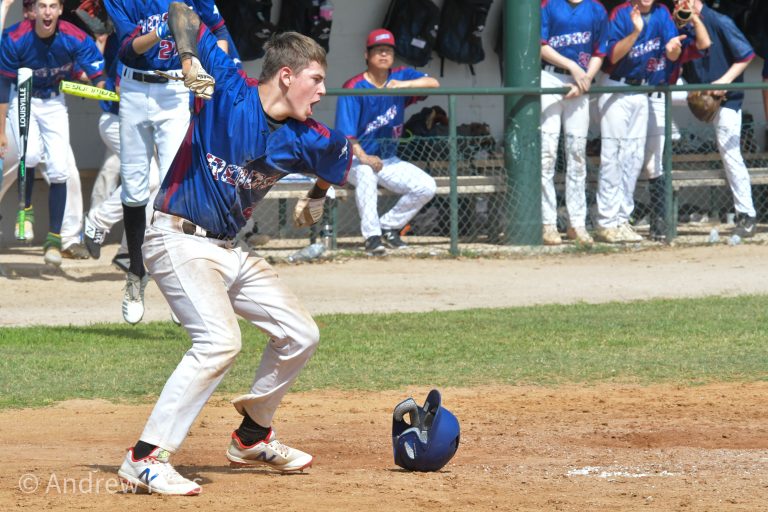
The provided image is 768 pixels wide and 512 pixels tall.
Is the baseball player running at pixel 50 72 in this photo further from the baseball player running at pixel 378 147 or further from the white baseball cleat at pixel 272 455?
the white baseball cleat at pixel 272 455

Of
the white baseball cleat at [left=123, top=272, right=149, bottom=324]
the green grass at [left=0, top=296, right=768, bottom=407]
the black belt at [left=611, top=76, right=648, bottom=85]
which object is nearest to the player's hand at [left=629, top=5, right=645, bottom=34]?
the black belt at [left=611, top=76, right=648, bottom=85]

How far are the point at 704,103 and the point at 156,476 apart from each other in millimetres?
8938

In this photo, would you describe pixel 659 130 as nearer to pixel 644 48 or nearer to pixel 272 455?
pixel 644 48

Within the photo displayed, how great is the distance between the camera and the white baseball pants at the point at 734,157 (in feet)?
40.3

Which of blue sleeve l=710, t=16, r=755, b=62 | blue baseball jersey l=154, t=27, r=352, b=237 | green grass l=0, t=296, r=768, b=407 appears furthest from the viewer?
blue sleeve l=710, t=16, r=755, b=62

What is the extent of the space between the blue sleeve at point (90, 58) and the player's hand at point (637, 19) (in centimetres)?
493

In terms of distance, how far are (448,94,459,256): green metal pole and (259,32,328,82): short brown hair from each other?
657 cm

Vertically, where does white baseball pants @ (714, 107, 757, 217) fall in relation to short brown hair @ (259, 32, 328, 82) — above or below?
below

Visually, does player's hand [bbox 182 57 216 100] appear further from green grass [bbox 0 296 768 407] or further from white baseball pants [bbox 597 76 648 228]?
white baseball pants [bbox 597 76 648 228]

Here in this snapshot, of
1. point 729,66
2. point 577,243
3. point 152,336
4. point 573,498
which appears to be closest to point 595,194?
point 577,243

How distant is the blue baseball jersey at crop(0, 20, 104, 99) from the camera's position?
35.1 ft

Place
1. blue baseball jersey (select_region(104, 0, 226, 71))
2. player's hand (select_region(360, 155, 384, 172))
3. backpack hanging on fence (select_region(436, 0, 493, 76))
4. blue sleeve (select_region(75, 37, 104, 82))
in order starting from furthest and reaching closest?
backpack hanging on fence (select_region(436, 0, 493, 76))
player's hand (select_region(360, 155, 384, 172))
blue sleeve (select_region(75, 37, 104, 82))
blue baseball jersey (select_region(104, 0, 226, 71))

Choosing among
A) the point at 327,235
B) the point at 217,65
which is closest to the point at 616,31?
the point at 327,235

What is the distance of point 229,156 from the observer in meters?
4.93
